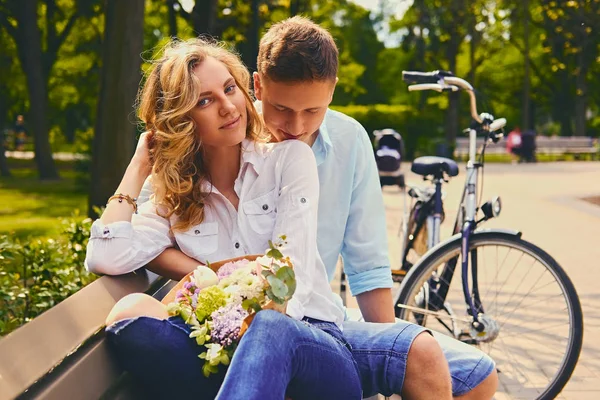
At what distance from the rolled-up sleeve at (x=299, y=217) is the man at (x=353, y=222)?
15 cm

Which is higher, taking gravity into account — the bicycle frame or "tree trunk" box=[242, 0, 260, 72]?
"tree trunk" box=[242, 0, 260, 72]

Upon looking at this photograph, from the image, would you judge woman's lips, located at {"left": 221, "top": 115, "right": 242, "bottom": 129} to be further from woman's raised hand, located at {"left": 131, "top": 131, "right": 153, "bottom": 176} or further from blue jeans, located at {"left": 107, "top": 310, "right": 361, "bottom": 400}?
blue jeans, located at {"left": 107, "top": 310, "right": 361, "bottom": 400}

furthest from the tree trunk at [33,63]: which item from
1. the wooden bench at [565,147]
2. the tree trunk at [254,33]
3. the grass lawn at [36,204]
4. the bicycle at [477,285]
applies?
the wooden bench at [565,147]

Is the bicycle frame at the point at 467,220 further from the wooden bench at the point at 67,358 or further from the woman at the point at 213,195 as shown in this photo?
the wooden bench at the point at 67,358

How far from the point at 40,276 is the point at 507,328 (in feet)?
10.1

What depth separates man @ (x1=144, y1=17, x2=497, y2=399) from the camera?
2223mm

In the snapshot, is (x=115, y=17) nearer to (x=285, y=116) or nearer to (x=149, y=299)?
(x=285, y=116)

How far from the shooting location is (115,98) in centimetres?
802

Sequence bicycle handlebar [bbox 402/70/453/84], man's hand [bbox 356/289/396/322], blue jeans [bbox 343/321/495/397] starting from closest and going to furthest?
blue jeans [bbox 343/321/495/397], man's hand [bbox 356/289/396/322], bicycle handlebar [bbox 402/70/453/84]

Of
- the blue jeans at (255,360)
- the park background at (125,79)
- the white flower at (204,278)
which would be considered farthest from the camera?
the park background at (125,79)

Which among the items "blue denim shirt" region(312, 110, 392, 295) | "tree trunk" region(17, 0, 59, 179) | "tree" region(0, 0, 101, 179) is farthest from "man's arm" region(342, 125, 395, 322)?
"tree trunk" region(17, 0, 59, 179)

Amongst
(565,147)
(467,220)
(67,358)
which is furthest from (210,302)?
(565,147)

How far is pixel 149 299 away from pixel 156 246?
435mm

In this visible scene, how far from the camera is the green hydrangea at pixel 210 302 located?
2.04 m
